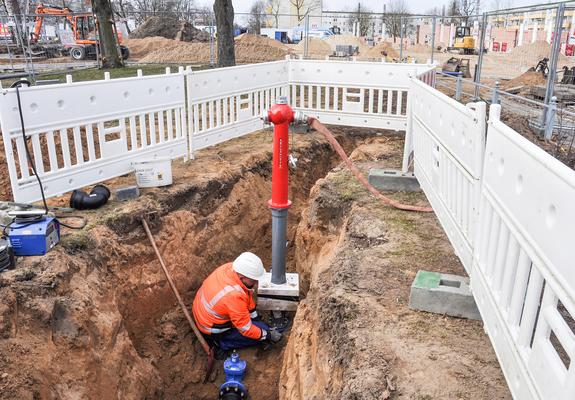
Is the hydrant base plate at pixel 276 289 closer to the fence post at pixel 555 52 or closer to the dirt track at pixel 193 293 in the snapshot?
the dirt track at pixel 193 293

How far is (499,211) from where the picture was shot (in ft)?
8.74

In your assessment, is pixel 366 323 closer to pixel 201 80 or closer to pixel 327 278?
pixel 327 278

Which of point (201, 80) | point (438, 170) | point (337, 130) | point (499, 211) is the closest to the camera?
point (499, 211)

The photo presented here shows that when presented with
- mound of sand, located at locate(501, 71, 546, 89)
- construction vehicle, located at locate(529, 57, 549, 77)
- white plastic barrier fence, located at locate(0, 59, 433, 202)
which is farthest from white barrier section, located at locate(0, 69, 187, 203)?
construction vehicle, located at locate(529, 57, 549, 77)

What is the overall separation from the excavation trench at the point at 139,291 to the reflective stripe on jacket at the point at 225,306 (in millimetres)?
397

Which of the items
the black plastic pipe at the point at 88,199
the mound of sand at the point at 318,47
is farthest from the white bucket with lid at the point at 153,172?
the mound of sand at the point at 318,47

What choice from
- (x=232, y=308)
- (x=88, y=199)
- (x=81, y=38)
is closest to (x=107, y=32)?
(x=81, y=38)

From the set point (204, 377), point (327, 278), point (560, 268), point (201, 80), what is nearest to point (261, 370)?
point (204, 377)

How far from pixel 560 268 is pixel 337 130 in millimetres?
8886

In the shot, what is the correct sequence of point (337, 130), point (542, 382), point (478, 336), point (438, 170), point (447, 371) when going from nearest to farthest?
point (542, 382) → point (447, 371) → point (478, 336) → point (438, 170) → point (337, 130)

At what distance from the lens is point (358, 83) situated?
993 centimetres

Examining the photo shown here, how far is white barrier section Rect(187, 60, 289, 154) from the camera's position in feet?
26.2

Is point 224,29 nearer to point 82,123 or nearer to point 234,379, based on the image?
point 82,123

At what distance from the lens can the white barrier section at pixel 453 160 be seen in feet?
10.8
